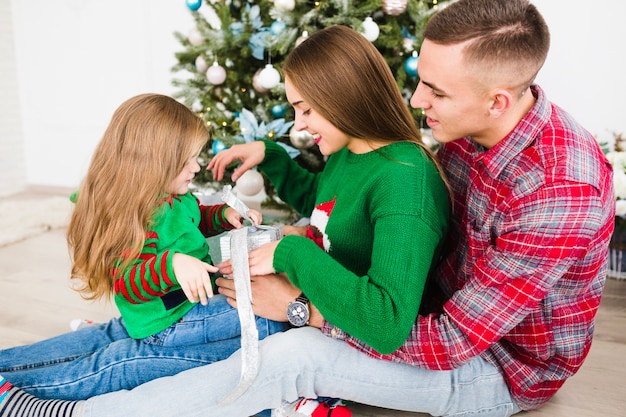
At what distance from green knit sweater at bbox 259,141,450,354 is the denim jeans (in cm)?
11

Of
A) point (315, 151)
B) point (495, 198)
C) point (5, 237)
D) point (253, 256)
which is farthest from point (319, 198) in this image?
point (5, 237)

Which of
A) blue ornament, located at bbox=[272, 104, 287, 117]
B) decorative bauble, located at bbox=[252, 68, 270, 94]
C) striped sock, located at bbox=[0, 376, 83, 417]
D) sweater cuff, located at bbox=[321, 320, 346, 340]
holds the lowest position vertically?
striped sock, located at bbox=[0, 376, 83, 417]

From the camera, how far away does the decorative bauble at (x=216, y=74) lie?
2.11 meters

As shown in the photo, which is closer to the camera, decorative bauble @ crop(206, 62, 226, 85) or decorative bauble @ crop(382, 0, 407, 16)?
decorative bauble @ crop(382, 0, 407, 16)

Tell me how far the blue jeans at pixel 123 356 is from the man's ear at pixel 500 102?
0.70m

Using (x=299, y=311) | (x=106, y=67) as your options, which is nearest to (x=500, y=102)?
(x=299, y=311)

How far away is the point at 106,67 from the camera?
11.7ft

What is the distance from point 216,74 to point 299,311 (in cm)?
116

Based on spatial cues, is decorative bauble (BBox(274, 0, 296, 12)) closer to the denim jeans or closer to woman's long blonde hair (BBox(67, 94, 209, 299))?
woman's long blonde hair (BBox(67, 94, 209, 299))

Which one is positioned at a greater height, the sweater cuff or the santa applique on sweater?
the santa applique on sweater

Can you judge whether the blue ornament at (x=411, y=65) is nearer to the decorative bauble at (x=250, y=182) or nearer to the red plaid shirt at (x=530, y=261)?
the decorative bauble at (x=250, y=182)

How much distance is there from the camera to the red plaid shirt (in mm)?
1055

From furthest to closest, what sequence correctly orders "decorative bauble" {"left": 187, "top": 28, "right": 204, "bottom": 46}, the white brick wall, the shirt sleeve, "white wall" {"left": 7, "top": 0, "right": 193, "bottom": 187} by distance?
the white brick wall, "white wall" {"left": 7, "top": 0, "right": 193, "bottom": 187}, "decorative bauble" {"left": 187, "top": 28, "right": 204, "bottom": 46}, the shirt sleeve

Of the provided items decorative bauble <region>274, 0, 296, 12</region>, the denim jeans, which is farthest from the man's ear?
decorative bauble <region>274, 0, 296, 12</region>
